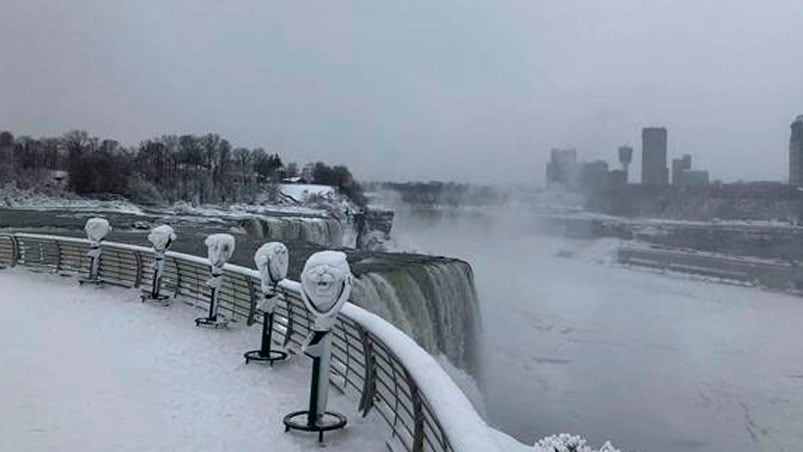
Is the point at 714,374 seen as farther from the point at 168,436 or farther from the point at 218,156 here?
the point at 218,156

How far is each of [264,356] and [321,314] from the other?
2.59 meters

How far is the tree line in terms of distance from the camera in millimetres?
69438

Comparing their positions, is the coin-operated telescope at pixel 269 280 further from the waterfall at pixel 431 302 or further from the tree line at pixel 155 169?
the tree line at pixel 155 169

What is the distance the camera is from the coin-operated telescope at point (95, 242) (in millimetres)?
12752

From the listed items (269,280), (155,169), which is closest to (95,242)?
(269,280)

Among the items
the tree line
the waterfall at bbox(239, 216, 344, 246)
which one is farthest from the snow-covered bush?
the tree line

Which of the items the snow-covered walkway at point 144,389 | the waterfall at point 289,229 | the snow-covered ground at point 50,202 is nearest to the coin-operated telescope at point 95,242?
the snow-covered walkway at point 144,389

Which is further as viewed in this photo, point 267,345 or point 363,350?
point 267,345

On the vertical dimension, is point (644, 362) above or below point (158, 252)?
below

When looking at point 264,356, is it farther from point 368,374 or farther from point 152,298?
point 152,298

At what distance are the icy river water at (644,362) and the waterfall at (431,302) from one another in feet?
11.1

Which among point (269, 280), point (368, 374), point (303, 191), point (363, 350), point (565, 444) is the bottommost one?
point (565, 444)

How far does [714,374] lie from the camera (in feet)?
127

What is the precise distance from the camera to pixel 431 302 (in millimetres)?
22000
